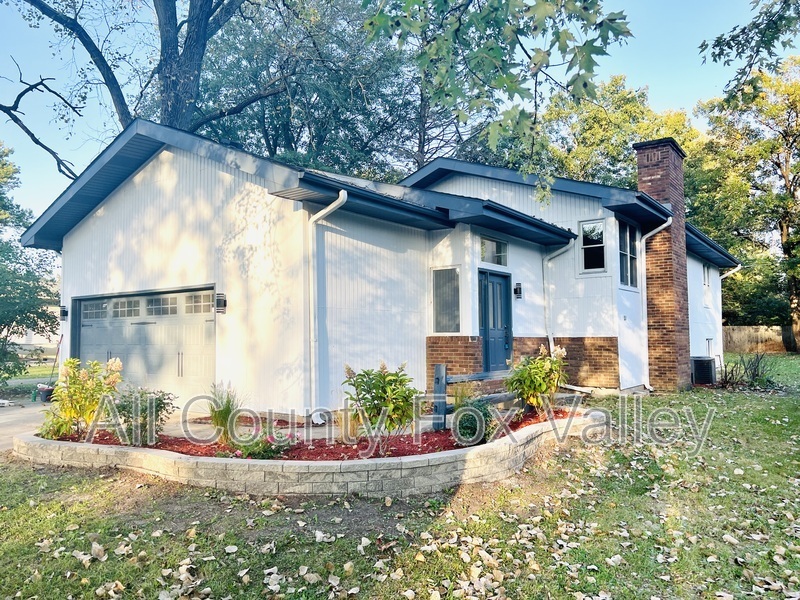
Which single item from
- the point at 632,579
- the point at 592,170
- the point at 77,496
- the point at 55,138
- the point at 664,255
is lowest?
the point at 632,579

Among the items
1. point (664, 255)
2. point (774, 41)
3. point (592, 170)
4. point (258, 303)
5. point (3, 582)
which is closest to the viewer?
point (3, 582)

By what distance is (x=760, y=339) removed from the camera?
85.1 feet

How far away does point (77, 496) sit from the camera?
4.74m

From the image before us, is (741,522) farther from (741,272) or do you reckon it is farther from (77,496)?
(741,272)

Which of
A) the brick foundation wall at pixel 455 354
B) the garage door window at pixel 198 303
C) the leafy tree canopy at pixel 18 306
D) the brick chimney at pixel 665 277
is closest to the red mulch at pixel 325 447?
the garage door window at pixel 198 303

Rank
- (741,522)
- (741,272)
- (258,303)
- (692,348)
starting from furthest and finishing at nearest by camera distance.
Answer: (741,272) < (692,348) < (258,303) < (741,522)

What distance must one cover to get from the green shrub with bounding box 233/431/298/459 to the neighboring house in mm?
1869

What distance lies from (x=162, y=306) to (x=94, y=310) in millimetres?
2247

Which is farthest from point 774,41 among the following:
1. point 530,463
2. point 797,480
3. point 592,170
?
point 592,170

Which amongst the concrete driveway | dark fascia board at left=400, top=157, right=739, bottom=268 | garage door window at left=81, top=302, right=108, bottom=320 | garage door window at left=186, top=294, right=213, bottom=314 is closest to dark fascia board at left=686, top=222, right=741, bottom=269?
dark fascia board at left=400, top=157, right=739, bottom=268

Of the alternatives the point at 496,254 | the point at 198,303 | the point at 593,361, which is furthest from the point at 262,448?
the point at 593,361

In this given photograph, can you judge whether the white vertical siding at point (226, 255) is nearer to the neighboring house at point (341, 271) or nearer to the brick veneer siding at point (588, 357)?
the neighboring house at point (341, 271)

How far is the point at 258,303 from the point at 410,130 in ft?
60.9

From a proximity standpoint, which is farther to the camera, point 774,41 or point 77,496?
point 774,41
